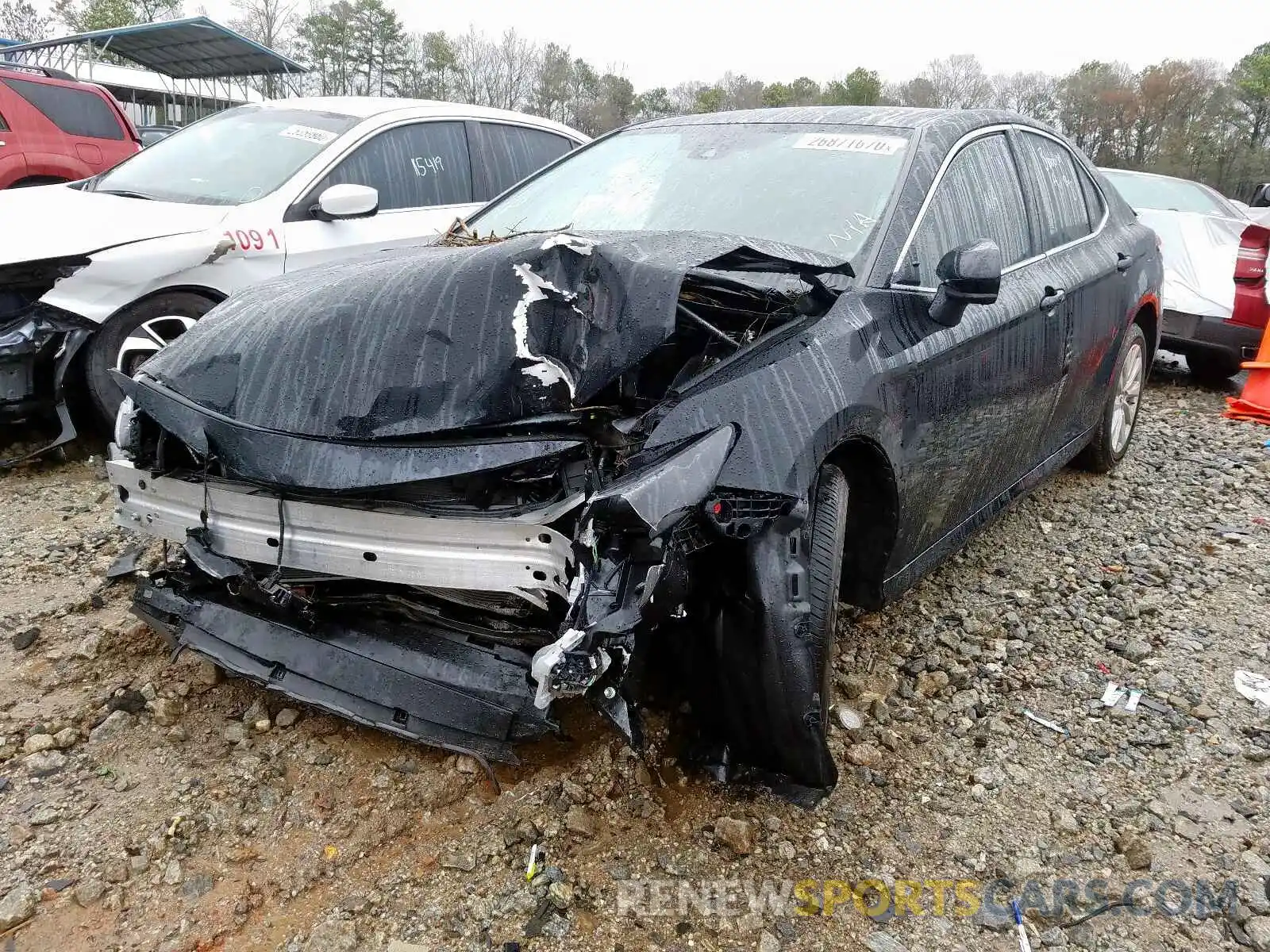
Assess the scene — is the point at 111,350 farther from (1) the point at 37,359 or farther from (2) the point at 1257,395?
(2) the point at 1257,395

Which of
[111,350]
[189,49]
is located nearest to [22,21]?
[189,49]

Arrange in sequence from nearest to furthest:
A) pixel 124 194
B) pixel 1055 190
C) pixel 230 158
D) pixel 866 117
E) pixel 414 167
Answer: pixel 866 117 < pixel 1055 190 < pixel 124 194 < pixel 230 158 < pixel 414 167

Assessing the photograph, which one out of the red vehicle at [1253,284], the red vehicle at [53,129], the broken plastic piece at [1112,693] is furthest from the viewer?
the red vehicle at [53,129]

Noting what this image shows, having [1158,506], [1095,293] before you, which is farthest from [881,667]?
[1158,506]

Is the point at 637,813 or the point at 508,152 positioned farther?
the point at 508,152

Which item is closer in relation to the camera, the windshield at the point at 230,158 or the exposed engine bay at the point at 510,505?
the exposed engine bay at the point at 510,505

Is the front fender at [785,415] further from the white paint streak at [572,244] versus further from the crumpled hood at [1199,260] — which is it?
the crumpled hood at [1199,260]

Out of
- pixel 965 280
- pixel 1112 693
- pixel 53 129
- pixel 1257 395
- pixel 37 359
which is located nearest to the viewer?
pixel 965 280

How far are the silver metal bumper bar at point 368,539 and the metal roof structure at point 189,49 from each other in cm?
1206

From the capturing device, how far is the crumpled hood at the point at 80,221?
4.01 m

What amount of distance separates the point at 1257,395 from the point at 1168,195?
3104 millimetres

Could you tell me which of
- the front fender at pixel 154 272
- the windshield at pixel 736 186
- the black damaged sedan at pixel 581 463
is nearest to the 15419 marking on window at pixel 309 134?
the front fender at pixel 154 272

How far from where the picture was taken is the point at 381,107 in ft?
17.1

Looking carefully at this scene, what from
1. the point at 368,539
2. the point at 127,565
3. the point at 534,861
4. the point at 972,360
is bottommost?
the point at 534,861
